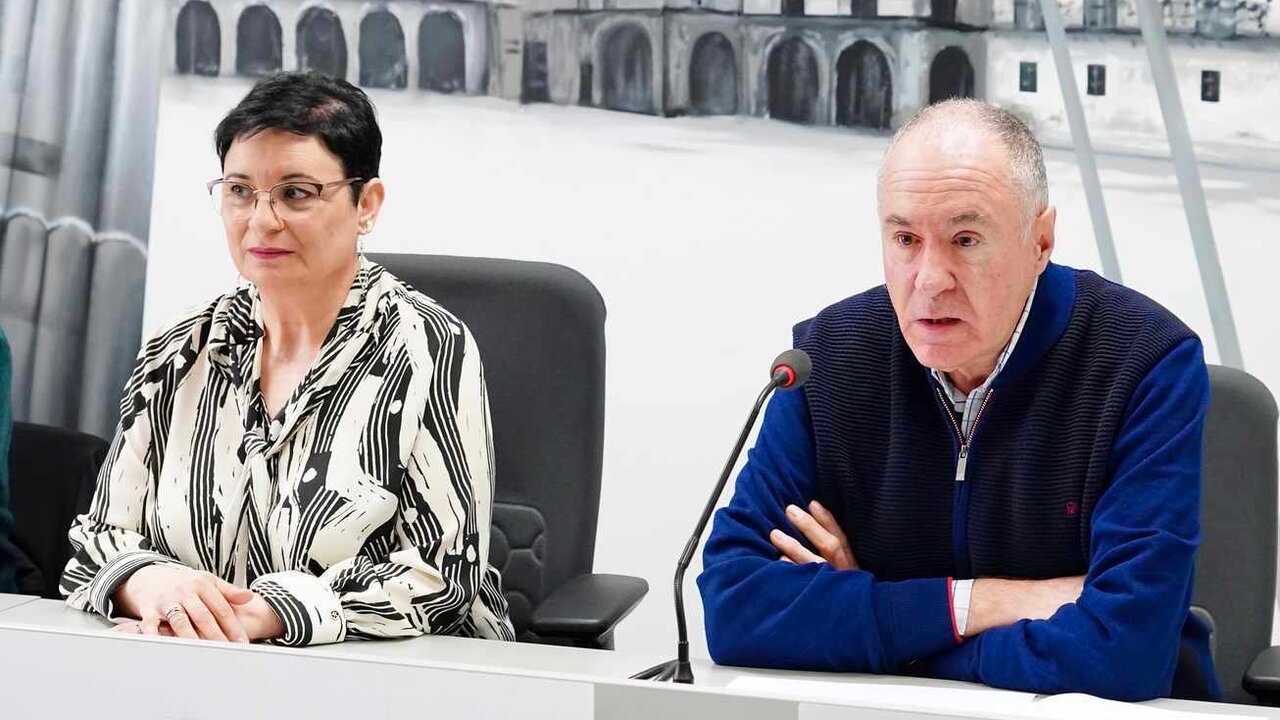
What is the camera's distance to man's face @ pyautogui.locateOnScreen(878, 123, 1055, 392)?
1.64 metres

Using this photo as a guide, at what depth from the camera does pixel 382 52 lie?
3.04 meters

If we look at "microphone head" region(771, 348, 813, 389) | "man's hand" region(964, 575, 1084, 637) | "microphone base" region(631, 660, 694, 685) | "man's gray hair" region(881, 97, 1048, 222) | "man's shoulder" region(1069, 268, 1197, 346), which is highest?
"man's gray hair" region(881, 97, 1048, 222)

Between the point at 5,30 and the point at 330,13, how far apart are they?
2.38 feet

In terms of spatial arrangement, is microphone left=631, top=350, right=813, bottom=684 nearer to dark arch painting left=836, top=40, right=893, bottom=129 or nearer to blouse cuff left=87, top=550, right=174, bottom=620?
blouse cuff left=87, top=550, right=174, bottom=620

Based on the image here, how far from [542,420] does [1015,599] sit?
77 cm

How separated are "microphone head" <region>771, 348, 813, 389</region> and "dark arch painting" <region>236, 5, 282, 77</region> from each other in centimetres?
193

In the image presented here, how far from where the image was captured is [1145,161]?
2.65 metres

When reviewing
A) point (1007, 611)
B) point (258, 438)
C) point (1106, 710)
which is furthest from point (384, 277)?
point (1106, 710)

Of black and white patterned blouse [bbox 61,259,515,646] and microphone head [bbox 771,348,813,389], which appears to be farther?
black and white patterned blouse [bbox 61,259,515,646]

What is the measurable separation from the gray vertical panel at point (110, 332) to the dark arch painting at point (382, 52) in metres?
0.63

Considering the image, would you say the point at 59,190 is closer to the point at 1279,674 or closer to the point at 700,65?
the point at 700,65

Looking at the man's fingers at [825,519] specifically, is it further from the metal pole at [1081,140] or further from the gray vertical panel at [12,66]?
the gray vertical panel at [12,66]

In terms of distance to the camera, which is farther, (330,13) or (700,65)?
(330,13)

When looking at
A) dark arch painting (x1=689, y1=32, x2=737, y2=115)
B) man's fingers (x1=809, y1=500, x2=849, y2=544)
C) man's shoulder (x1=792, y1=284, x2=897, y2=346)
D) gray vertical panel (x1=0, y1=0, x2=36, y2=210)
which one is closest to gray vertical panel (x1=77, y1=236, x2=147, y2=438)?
gray vertical panel (x1=0, y1=0, x2=36, y2=210)
